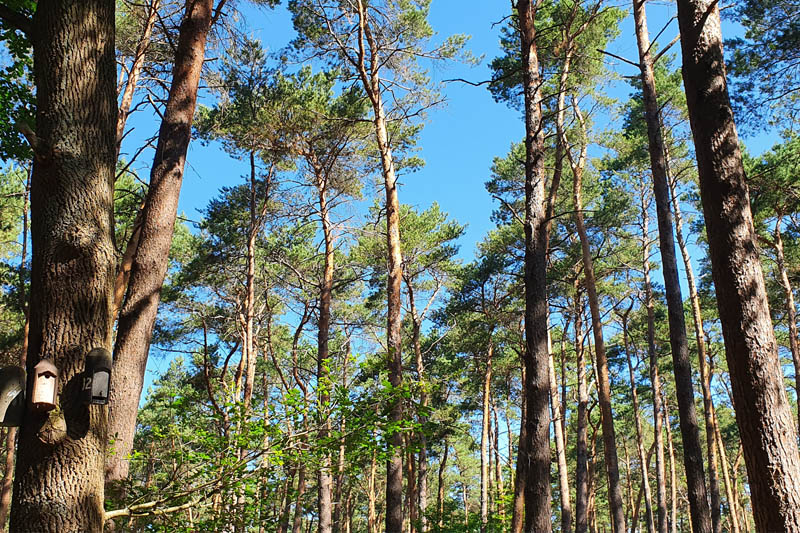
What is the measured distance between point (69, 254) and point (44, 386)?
2.01 feet

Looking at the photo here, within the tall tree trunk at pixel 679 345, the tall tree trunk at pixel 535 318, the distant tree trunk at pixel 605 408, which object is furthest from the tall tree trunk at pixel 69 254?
the distant tree trunk at pixel 605 408

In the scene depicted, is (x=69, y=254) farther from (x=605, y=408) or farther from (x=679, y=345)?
(x=605, y=408)

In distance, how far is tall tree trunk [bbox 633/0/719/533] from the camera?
7.36 meters

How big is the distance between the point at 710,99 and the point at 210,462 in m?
4.50

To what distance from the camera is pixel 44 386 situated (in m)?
2.45

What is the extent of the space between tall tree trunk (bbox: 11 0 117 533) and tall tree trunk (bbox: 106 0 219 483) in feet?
4.96

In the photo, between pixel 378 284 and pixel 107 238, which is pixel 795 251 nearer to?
pixel 378 284

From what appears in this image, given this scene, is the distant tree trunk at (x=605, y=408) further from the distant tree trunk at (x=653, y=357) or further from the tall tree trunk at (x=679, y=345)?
the distant tree trunk at (x=653, y=357)

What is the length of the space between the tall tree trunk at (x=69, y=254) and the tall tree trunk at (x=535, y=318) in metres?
4.34

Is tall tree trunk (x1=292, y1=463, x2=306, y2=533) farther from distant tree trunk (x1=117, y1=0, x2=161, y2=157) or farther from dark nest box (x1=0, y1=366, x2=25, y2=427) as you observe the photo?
distant tree trunk (x1=117, y1=0, x2=161, y2=157)

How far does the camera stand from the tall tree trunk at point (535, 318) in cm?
575

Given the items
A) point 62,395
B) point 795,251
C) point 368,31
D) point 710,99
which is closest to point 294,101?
point 368,31

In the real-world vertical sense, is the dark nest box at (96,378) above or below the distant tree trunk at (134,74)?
below

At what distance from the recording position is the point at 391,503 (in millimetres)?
8266
